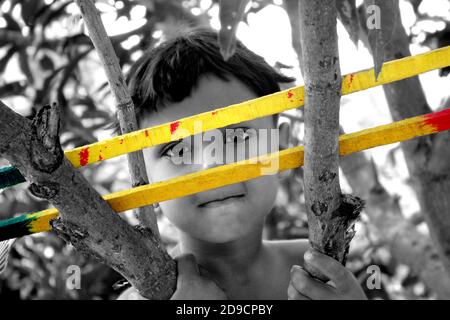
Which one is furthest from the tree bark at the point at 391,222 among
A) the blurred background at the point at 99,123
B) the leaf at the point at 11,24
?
the leaf at the point at 11,24

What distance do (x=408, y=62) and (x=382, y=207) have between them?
69cm

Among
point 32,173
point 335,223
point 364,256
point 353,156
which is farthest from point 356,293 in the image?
point 364,256

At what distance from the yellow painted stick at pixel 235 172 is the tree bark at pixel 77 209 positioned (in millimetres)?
29

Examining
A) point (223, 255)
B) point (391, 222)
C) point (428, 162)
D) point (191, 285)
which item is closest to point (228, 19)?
point (191, 285)

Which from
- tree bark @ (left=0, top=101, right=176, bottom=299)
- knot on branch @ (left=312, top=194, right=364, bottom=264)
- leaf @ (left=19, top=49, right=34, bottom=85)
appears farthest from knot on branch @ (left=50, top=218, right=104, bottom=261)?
leaf @ (left=19, top=49, right=34, bottom=85)

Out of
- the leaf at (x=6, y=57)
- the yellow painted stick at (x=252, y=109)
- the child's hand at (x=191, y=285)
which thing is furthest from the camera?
the leaf at (x=6, y=57)

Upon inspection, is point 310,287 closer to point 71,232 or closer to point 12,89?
point 71,232

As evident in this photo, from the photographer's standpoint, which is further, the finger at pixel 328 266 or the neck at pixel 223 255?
the neck at pixel 223 255

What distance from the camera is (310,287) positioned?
58 centimetres

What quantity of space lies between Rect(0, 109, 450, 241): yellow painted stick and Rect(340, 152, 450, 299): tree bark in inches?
24.0

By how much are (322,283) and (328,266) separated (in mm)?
26

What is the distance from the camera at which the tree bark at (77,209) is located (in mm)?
481

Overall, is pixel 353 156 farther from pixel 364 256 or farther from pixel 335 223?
pixel 364 256

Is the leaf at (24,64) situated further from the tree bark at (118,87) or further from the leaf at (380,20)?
the leaf at (380,20)
